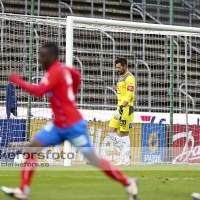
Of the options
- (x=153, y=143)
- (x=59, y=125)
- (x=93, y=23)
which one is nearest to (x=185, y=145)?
(x=153, y=143)

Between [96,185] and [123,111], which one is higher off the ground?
[123,111]

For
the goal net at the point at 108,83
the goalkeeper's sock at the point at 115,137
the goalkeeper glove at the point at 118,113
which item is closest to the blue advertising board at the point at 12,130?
the goal net at the point at 108,83

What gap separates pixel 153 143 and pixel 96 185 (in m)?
7.45

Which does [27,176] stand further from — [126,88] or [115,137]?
[115,137]

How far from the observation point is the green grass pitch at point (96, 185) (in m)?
8.45

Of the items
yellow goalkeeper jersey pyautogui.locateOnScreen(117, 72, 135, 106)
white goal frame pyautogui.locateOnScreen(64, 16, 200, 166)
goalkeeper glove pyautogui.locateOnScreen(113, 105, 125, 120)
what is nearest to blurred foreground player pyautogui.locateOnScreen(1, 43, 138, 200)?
white goal frame pyautogui.locateOnScreen(64, 16, 200, 166)

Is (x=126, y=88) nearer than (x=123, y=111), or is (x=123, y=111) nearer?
(x=126, y=88)

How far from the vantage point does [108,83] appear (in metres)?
19.3

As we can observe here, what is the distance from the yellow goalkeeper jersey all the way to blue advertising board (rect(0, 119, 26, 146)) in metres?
2.44

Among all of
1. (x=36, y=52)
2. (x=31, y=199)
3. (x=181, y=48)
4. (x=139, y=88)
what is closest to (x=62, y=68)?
(x=31, y=199)

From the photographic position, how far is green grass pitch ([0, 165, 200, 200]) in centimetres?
845

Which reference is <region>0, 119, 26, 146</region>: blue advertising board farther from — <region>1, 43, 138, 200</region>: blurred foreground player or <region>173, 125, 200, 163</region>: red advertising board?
<region>1, 43, 138, 200</region>: blurred foreground player

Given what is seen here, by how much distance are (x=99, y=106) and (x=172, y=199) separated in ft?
32.5

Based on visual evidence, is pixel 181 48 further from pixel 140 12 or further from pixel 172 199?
pixel 172 199
